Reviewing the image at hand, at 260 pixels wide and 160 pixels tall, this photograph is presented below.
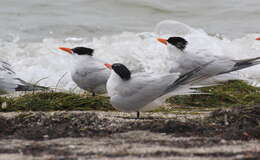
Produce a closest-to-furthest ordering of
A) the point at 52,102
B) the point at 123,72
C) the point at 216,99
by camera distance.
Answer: the point at 123,72
the point at 52,102
the point at 216,99

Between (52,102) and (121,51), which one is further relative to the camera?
(121,51)

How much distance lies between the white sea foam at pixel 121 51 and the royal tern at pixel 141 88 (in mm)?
2738

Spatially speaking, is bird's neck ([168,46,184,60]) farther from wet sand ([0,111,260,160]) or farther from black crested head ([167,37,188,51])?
wet sand ([0,111,260,160])

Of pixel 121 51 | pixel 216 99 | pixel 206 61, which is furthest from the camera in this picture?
pixel 121 51

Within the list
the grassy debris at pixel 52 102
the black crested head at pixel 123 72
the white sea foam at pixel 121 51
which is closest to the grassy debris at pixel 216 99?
the grassy debris at pixel 52 102

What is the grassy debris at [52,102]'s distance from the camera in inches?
188

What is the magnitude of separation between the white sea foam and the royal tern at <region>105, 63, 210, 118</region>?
2738 millimetres

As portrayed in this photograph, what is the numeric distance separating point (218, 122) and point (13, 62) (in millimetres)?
5455

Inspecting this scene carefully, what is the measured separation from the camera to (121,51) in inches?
365

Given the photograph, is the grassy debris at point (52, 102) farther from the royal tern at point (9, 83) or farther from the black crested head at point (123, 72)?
the royal tern at point (9, 83)

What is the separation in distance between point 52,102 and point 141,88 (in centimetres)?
86

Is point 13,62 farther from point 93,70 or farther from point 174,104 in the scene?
point 174,104

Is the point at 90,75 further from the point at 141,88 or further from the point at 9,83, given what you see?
the point at 141,88

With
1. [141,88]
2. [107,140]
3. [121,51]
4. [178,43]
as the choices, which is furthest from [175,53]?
[121,51]
